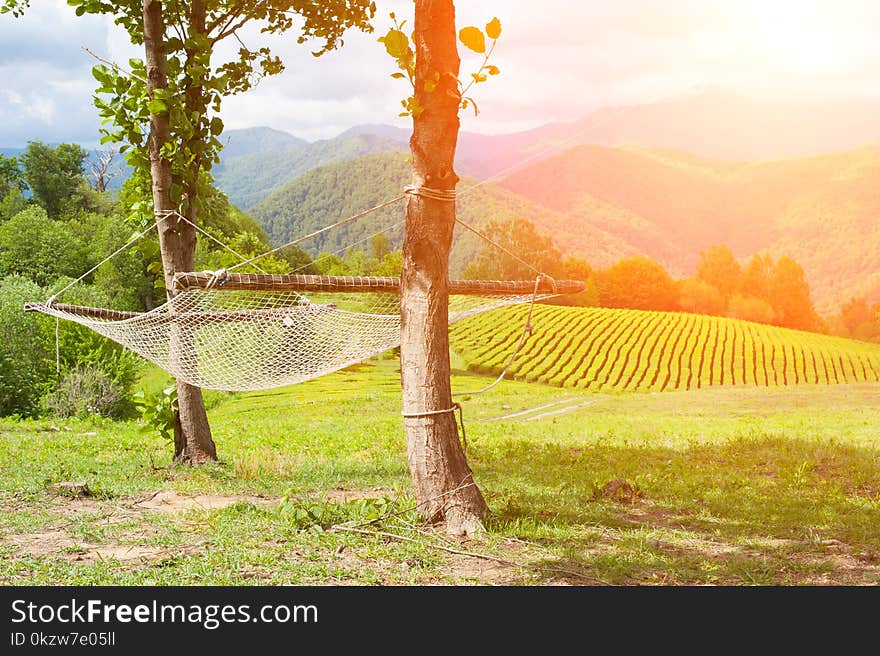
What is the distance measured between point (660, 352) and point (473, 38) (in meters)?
5.52

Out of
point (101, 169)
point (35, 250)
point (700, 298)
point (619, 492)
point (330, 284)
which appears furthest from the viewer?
point (101, 169)

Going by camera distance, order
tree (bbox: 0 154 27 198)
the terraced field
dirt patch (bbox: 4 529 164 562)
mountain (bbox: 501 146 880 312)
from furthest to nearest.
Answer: tree (bbox: 0 154 27 198) → mountain (bbox: 501 146 880 312) → the terraced field → dirt patch (bbox: 4 529 164 562)

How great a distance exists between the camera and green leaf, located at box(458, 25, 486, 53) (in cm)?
259

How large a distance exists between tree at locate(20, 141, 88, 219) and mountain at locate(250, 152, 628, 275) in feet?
26.3

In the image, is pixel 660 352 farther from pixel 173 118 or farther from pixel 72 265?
pixel 72 265

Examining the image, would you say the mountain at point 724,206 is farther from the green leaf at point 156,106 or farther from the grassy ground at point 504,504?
the green leaf at point 156,106

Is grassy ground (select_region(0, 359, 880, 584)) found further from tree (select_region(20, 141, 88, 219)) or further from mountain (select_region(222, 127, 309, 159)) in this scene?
tree (select_region(20, 141, 88, 219))

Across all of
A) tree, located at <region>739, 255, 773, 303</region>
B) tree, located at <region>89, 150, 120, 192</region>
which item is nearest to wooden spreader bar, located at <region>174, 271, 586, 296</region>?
tree, located at <region>739, 255, 773, 303</region>

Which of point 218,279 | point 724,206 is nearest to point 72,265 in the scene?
point 724,206

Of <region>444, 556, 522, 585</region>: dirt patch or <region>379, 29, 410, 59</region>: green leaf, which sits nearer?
<region>444, 556, 522, 585</region>: dirt patch

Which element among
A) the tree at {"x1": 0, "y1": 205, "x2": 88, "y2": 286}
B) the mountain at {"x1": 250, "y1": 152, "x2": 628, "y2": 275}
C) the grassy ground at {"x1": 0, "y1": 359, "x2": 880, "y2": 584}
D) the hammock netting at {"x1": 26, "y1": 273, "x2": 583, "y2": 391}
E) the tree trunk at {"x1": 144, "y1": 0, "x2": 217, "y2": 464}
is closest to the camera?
the grassy ground at {"x1": 0, "y1": 359, "x2": 880, "y2": 584}

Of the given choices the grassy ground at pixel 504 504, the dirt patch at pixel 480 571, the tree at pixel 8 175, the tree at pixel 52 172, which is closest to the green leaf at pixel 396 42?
the grassy ground at pixel 504 504

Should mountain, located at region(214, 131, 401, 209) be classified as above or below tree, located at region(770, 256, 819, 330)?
above

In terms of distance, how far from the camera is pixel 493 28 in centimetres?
257
